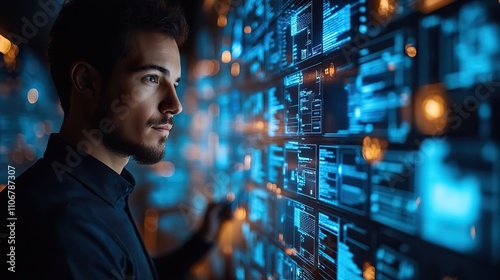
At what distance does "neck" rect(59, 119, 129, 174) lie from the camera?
1.02 m

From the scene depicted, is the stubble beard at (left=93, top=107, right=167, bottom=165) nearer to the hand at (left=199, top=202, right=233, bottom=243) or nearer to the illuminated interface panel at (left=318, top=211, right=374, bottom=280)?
the illuminated interface panel at (left=318, top=211, right=374, bottom=280)

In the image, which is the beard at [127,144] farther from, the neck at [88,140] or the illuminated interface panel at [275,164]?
the illuminated interface panel at [275,164]

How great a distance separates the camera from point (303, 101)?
3.17 ft

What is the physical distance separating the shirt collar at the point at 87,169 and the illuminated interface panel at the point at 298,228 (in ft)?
1.72

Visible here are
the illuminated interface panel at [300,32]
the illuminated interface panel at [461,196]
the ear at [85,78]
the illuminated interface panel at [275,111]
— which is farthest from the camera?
the illuminated interface panel at [275,111]

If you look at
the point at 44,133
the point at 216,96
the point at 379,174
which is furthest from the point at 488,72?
the point at 44,133

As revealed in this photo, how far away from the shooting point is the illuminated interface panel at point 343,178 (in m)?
0.70

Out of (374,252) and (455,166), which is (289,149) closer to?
(374,252)

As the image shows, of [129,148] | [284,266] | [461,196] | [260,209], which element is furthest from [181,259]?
[461,196]

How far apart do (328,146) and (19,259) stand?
0.81 metres

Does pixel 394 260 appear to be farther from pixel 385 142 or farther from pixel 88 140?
pixel 88 140

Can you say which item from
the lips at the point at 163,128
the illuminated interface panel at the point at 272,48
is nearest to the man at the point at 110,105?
the lips at the point at 163,128

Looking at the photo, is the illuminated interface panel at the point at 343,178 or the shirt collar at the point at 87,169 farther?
the shirt collar at the point at 87,169

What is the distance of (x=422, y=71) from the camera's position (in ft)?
1.83
